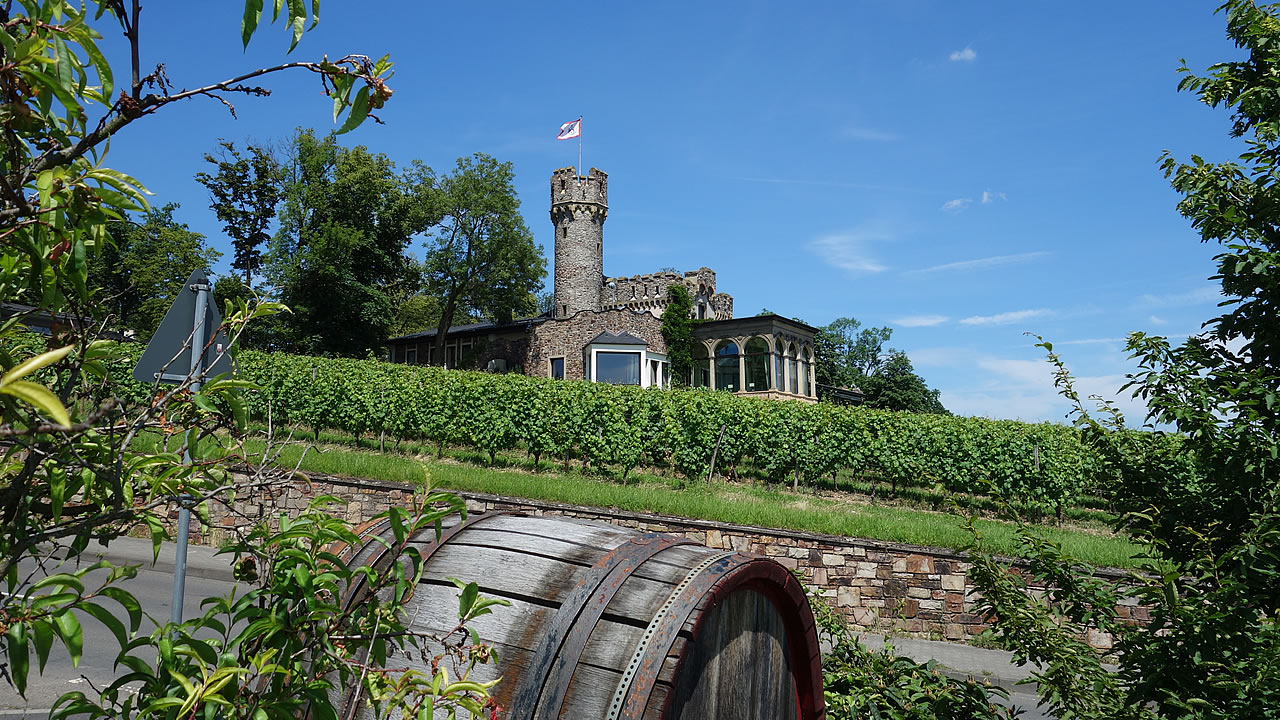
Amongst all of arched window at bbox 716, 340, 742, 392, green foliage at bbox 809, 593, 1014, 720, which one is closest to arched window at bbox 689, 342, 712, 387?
arched window at bbox 716, 340, 742, 392

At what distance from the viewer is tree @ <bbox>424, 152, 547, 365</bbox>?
157ft

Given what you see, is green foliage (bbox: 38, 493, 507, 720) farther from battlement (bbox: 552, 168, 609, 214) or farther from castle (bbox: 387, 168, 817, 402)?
battlement (bbox: 552, 168, 609, 214)

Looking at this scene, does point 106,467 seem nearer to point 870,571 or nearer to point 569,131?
point 870,571

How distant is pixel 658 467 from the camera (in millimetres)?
23219

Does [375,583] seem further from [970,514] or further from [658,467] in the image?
[658,467]

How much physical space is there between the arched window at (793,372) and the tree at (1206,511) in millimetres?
36652

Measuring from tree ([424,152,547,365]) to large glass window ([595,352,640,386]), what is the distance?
12.2 m

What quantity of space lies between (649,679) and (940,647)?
11.3m

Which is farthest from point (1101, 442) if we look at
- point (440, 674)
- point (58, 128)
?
point (58, 128)

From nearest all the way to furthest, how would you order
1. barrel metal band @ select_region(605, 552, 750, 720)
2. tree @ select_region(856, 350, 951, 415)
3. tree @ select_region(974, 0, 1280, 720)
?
barrel metal band @ select_region(605, 552, 750, 720) < tree @ select_region(974, 0, 1280, 720) < tree @ select_region(856, 350, 951, 415)

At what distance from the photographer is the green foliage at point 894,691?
3.98 m

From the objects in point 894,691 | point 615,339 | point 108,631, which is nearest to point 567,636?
point 894,691

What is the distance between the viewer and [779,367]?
41.1m

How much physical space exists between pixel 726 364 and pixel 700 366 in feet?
5.31
